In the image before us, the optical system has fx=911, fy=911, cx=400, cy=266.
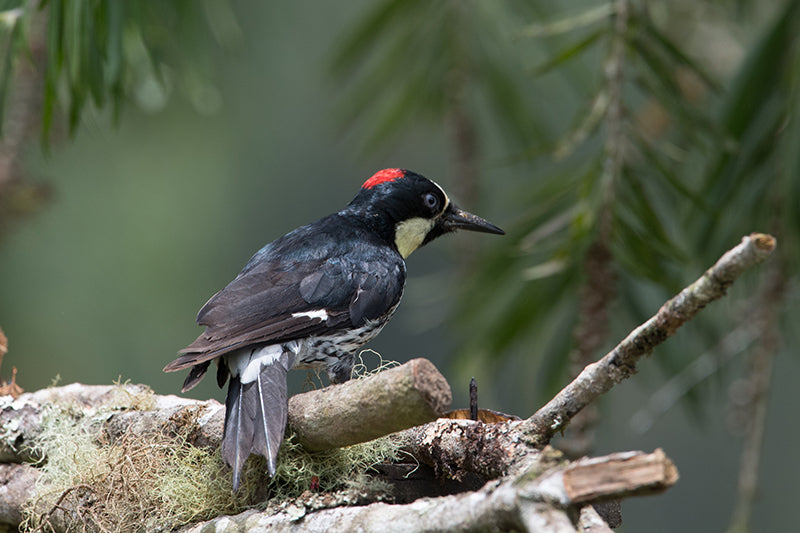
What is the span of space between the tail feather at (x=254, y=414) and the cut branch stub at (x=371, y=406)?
0.17 feet

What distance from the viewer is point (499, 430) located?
1.76 m

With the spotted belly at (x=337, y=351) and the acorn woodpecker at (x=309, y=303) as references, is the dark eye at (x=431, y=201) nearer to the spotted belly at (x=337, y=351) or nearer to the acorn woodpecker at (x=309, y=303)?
the acorn woodpecker at (x=309, y=303)

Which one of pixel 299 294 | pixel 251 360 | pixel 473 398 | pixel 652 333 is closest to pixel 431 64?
pixel 299 294

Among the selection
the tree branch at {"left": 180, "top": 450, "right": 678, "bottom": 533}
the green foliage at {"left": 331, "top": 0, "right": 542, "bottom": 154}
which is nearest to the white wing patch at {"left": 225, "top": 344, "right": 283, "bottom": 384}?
the tree branch at {"left": 180, "top": 450, "right": 678, "bottom": 533}

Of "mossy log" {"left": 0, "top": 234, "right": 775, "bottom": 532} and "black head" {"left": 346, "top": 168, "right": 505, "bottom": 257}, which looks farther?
"black head" {"left": 346, "top": 168, "right": 505, "bottom": 257}

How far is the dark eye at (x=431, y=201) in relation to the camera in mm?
2941

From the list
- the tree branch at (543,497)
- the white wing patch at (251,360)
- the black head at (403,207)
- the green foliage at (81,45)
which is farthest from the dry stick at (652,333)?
the green foliage at (81,45)

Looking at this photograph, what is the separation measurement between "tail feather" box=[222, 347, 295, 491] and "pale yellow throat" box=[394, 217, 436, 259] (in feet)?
2.94

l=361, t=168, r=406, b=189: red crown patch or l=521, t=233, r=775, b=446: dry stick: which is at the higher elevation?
l=361, t=168, r=406, b=189: red crown patch

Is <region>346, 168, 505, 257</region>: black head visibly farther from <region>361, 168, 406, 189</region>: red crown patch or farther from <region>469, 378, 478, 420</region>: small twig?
<region>469, 378, 478, 420</region>: small twig

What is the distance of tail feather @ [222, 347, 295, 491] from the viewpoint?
6.08 feet

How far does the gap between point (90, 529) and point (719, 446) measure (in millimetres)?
11856

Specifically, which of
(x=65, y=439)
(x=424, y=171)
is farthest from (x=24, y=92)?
(x=424, y=171)

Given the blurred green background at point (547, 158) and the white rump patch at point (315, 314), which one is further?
the blurred green background at point (547, 158)
